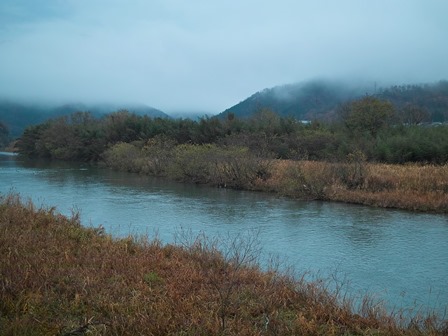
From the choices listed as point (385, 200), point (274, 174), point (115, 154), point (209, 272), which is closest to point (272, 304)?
point (209, 272)

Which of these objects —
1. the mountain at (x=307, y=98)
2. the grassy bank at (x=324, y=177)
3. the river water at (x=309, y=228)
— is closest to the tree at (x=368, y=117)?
the grassy bank at (x=324, y=177)

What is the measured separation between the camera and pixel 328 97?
121125 mm

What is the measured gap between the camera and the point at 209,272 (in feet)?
26.9

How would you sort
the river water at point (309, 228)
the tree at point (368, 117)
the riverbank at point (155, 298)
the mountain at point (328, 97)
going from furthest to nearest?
the mountain at point (328, 97)
the tree at point (368, 117)
the river water at point (309, 228)
the riverbank at point (155, 298)

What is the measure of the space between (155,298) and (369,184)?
20949mm

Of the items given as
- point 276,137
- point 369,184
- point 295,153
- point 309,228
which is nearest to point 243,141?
point 276,137

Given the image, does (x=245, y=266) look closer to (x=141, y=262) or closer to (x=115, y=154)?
(x=141, y=262)

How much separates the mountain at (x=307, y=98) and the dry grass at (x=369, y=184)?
8330 cm

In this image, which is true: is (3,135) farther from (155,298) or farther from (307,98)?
(155,298)

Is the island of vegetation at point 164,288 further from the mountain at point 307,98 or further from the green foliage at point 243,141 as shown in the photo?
the mountain at point 307,98

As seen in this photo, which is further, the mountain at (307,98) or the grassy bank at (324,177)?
the mountain at (307,98)

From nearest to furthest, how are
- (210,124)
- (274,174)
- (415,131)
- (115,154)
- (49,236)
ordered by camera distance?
(49,236)
(274,174)
(415,131)
(115,154)
(210,124)

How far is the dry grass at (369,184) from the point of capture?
22094 millimetres

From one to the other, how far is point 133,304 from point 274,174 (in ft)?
80.2
